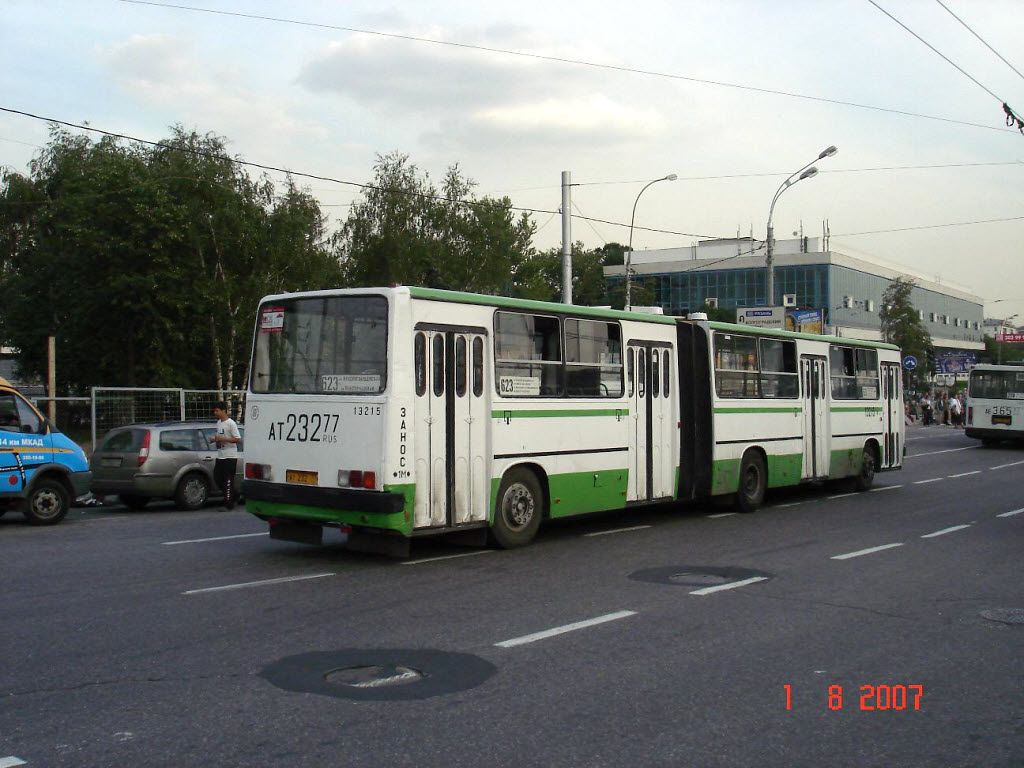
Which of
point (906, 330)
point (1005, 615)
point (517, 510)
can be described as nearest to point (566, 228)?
point (517, 510)

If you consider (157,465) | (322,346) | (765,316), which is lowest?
(157,465)

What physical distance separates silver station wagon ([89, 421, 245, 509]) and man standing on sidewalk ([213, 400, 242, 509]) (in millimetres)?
318

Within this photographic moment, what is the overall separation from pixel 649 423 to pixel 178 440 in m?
8.49

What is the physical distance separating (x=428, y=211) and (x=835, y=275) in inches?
1795

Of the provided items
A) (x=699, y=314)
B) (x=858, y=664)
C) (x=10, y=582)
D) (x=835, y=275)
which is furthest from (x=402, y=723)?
(x=835, y=275)

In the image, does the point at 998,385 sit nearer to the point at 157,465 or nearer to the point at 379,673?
the point at 157,465

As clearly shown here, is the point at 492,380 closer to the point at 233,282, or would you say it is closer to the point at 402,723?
the point at 402,723

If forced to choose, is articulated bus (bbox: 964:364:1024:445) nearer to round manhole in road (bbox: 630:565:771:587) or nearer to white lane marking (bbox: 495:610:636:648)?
round manhole in road (bbox: 630:565:771:587)

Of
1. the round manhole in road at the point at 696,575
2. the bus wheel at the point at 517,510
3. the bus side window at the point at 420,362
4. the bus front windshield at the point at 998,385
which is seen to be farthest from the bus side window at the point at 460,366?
the bus front windshield at the point at 998,385

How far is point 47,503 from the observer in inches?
607

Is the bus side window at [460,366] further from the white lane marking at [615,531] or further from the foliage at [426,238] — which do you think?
the foliage at [426,238]

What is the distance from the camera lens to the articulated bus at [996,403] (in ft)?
122

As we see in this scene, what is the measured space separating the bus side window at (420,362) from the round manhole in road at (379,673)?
4.01 metres
